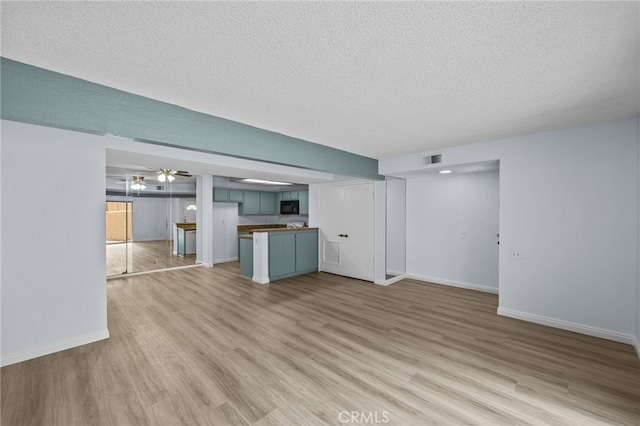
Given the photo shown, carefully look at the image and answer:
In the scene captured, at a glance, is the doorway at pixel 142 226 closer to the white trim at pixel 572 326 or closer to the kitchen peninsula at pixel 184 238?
the kitchen peninsula at pixel 184 238

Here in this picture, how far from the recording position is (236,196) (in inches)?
321

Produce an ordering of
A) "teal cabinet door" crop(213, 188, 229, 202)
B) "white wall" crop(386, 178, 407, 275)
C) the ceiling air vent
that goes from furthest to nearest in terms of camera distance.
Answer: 1. "teal cabinet door" crop(213, 188, 229, 202)
2. "white wall" crop(386, 178, 407, 275)
3. the ceiling air vent

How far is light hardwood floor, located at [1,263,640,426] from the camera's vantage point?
1.83 meters

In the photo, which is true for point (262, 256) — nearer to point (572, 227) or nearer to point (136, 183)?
point (136, 183)

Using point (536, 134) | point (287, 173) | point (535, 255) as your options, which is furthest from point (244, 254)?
point (536, 134)

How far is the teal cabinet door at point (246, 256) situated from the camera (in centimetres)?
568

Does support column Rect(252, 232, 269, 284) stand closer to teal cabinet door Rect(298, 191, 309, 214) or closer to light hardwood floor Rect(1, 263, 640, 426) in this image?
light hardwood floor Rect(1, 263, 640, 426)

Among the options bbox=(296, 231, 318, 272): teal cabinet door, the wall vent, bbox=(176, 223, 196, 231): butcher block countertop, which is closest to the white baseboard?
bbox=(296, 231, 318, 272): teal cabinet door

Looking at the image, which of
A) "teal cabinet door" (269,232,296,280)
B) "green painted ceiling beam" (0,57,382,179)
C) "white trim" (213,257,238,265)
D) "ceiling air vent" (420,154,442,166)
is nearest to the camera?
"green painted ceiling beam" (0,57,382,179)

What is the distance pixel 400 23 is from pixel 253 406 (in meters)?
2.67

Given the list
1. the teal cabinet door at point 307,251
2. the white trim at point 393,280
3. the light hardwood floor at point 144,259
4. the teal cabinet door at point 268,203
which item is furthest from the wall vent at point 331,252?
the light hardwood floor at point 144,259

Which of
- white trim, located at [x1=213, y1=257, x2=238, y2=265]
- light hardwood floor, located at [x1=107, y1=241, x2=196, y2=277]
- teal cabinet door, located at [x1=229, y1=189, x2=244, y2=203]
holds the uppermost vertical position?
teal cabinet door, located at [x1=229, y1=189, x2=244, y2=203]

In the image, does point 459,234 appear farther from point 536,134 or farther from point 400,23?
point 400,23

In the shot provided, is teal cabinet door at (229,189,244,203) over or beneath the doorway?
over
